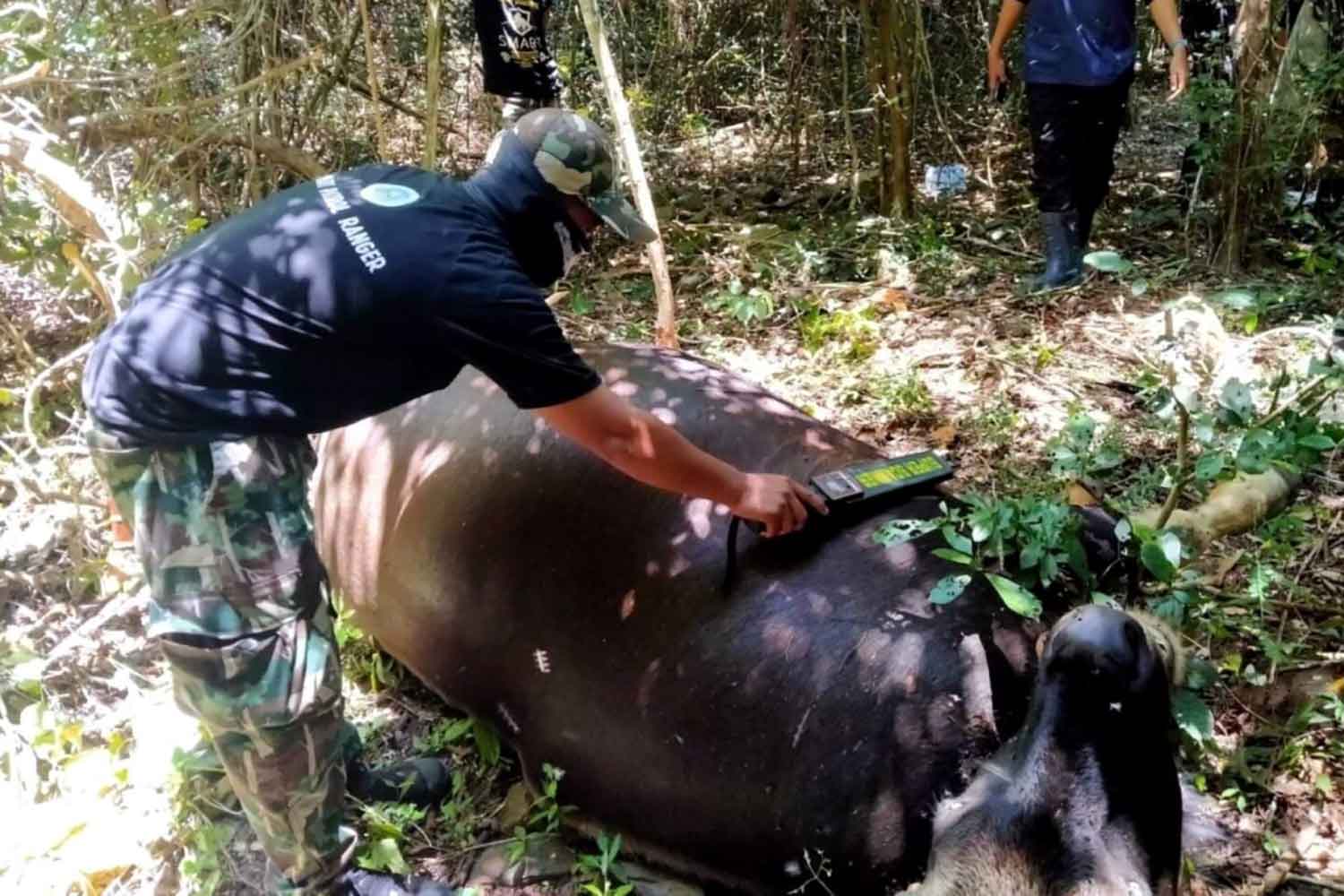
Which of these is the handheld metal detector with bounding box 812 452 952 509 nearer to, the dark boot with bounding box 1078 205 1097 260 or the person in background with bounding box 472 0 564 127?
the dark boot with bounding box 1078 205 1097 260

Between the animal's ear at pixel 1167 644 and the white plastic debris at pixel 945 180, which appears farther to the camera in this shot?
the white plastic debris at pixel 945 180

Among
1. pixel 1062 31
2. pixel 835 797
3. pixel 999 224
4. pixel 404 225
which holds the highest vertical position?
pixel 404 225

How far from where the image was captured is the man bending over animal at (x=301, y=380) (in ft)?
6.58

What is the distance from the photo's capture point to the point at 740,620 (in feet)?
7.35

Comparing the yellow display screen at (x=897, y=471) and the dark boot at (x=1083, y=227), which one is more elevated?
the yellow display screen at (x=897, y=471)

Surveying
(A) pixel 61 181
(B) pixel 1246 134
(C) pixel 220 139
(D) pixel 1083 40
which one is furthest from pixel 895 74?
(A) pixel 61 181

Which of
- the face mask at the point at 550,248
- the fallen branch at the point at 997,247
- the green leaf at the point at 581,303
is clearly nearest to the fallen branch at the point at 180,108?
the green leaf at the point at 581,303

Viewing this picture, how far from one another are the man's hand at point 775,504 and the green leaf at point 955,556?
0.23 meters

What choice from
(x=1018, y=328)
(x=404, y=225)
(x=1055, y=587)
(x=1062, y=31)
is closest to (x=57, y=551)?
(x=404, y=225)

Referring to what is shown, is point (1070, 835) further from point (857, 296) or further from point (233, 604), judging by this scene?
point (857, 296)

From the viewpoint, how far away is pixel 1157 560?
2.24 metres

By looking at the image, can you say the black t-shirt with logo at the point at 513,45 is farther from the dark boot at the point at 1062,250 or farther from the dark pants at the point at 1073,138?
the dark boot at the point at 1062,250

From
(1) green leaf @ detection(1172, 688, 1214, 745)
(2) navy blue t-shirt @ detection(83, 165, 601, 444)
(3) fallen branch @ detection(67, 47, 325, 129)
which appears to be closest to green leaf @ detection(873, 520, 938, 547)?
(1) green leaf @ detection(1172, 688, 1214, 745)

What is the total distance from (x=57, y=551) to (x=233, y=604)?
1.92m
